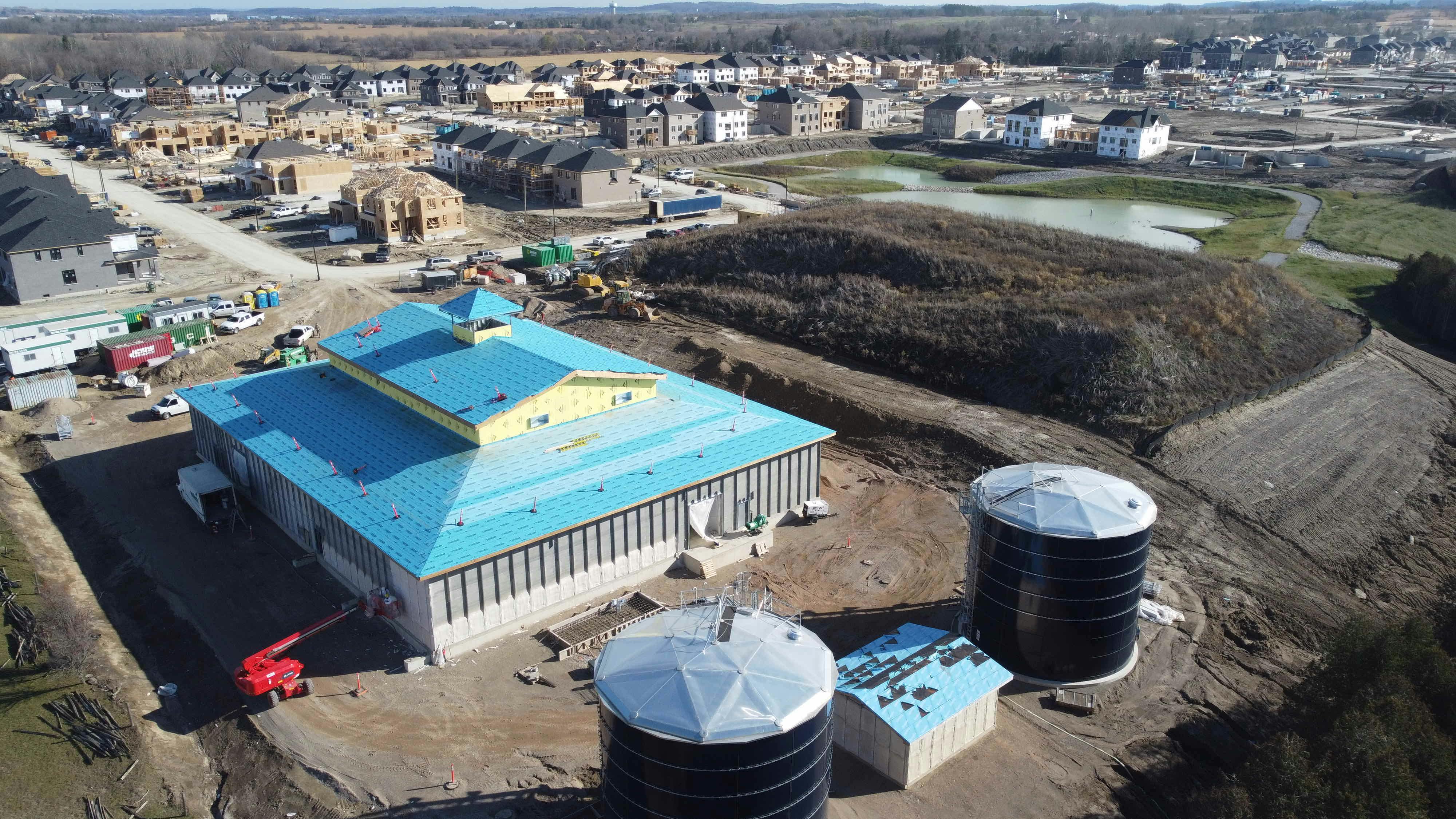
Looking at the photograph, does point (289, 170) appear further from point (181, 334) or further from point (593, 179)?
point (181, 334)

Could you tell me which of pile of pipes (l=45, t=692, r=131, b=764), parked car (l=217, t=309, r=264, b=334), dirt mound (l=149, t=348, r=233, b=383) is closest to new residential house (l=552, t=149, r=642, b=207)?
parked car (l=217, t=309, r=264, b=334)

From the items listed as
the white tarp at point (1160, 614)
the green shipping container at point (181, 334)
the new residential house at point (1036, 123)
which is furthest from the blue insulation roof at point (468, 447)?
the new residential house at point (1036, 123)

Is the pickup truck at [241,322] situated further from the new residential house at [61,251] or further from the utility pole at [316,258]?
the new residential house at [61,251]

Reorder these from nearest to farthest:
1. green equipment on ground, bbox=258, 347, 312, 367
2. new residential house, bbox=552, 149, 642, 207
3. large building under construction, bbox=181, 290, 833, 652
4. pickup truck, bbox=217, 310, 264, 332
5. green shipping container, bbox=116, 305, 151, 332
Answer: large building under construction, bbox=181, 290, 833, 652 → green equipment on ground, bbox=258, 347, 312, 367 → green shipping container, bbox=116, 305, 151, 332 → pickup truck, bbox=217, 310, 264, 332 → new residential house, bbox=552, 149, 642, 207

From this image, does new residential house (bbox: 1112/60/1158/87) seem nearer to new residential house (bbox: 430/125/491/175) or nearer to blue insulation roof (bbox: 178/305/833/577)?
new residential house (bbox: 430/125/491/175)

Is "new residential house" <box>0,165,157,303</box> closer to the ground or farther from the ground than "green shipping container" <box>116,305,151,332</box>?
farther from the ground

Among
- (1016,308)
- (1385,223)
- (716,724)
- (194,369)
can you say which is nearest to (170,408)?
(194,369)
